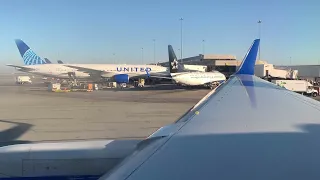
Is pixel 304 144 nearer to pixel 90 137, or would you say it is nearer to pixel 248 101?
pixel 248 101

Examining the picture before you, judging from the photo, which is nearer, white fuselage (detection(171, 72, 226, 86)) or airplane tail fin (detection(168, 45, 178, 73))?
white fuselage (detection(171, 72, 226, 86))

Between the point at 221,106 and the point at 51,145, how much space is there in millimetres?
2162

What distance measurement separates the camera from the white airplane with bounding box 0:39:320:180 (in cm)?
164

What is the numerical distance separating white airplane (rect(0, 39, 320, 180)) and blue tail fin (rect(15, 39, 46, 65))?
5175 centimetres

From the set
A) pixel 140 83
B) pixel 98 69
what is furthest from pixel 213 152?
pixel 98 69

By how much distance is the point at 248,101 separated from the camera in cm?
416

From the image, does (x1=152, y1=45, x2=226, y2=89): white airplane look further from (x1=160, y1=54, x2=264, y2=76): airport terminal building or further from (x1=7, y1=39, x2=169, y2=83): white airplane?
(x1=160, y1=54, x2=264, y2=76): airport terminal building

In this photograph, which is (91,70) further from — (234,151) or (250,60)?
(234,151)

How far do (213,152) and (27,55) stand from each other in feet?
182

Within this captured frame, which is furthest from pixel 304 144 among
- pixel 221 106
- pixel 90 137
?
pixel 90 137

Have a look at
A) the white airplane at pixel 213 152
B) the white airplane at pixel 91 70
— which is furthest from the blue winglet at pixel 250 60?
the white airplane at pixel 91 70

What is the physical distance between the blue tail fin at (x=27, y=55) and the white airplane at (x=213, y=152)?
170 feet

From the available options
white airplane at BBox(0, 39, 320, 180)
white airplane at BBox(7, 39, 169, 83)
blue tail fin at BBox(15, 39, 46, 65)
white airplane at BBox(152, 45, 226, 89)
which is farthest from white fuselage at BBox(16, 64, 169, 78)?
white airplane at BBox(0, 39, 320, 180)

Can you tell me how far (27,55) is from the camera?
172ft
